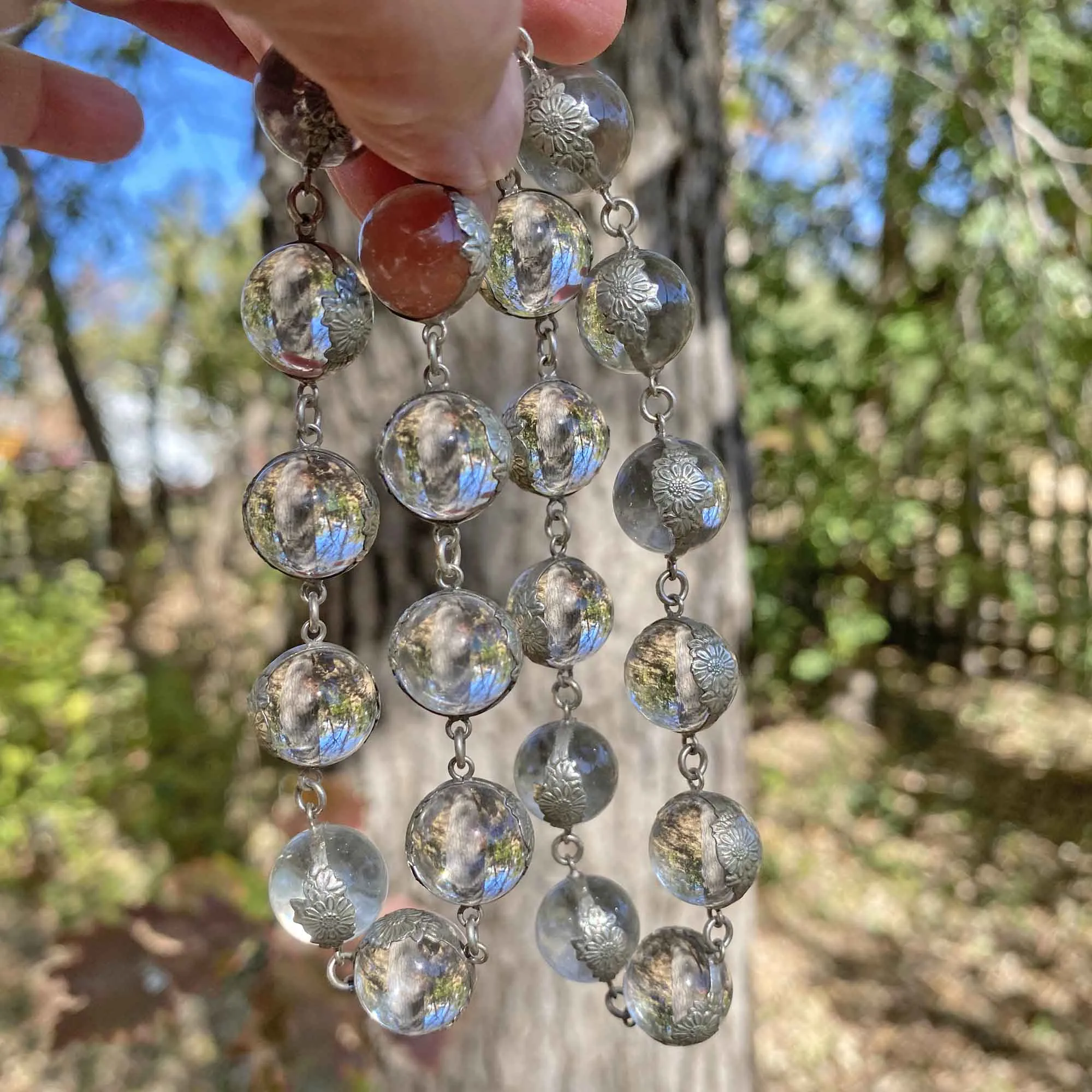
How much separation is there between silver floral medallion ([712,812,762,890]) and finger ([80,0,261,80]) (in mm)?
697

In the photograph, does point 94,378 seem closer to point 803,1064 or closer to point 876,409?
point 876,409

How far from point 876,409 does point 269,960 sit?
2.78 meters

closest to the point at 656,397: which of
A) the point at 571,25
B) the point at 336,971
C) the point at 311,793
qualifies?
the point at 571,25

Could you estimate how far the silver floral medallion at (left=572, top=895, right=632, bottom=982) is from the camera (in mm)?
726

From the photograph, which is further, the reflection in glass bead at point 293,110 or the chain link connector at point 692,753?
the chain link connector at point 692,753

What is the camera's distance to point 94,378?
443cm

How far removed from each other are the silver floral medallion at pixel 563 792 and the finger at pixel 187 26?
0.61 metres

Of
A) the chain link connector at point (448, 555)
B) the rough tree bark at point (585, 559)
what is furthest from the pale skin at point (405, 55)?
the rough tree bark at point (585, 559)

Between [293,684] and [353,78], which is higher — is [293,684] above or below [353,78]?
below

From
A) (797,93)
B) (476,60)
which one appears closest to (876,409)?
(797,93)

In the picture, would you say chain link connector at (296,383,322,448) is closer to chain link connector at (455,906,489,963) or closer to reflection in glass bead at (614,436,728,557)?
reflection in glass bead at (614,436,728,557)

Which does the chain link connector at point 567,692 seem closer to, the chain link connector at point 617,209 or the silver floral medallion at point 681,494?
the silver floral medallion at point 681,494

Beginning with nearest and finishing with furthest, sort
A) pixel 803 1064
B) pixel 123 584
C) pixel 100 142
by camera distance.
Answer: pixel 100 142 < pixel 803 1064 < pixel 123 584

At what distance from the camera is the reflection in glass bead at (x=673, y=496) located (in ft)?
2.13
